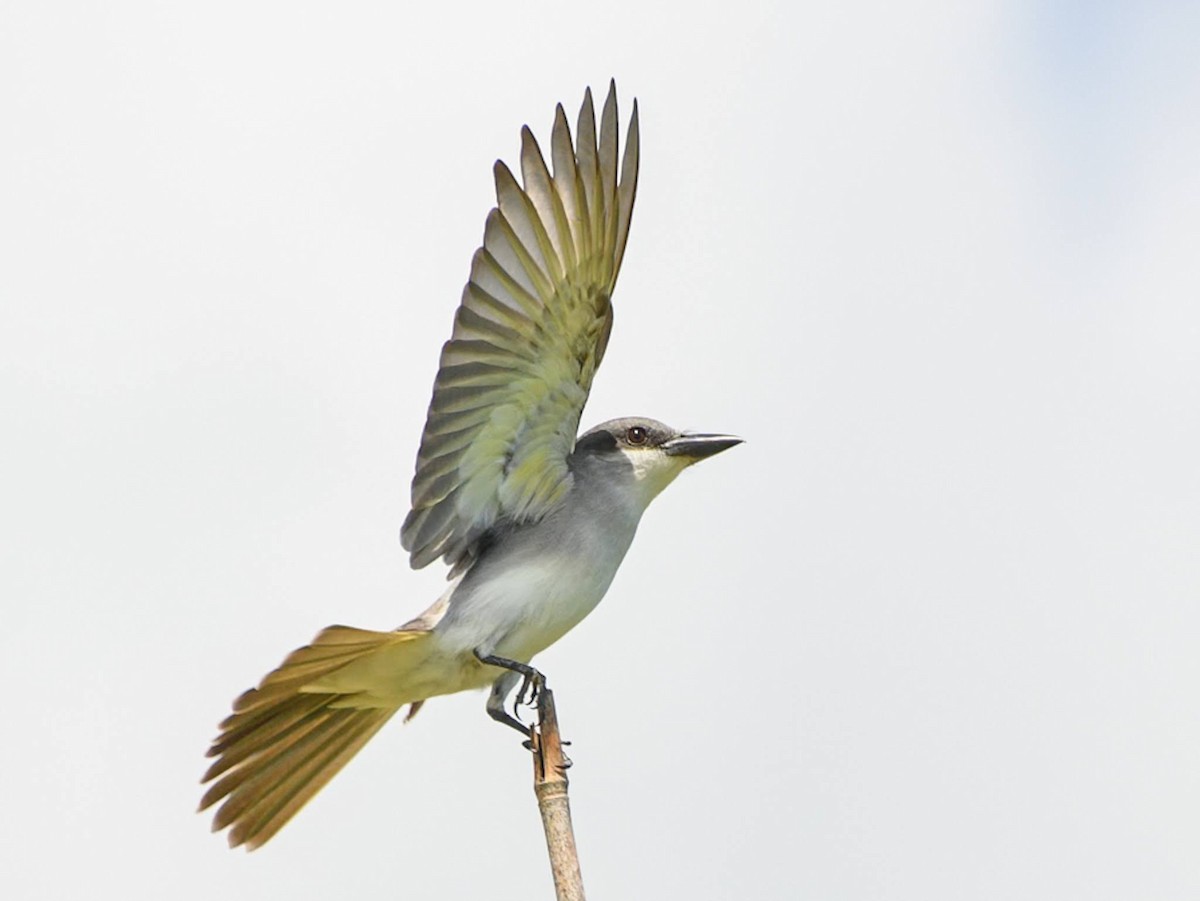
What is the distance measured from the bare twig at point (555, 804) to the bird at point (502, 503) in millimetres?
1362

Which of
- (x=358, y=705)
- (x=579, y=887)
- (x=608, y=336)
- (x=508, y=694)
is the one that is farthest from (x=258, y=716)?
(x=579, y=887)

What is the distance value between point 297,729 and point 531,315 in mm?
2021

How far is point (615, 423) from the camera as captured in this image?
8.46m

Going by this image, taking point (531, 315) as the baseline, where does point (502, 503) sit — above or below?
below

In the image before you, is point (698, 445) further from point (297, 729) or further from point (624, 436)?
point (297, 729)

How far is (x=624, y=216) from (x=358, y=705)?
2.36 m

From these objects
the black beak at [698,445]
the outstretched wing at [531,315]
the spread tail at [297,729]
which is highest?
the outstretched wing at [531,315]

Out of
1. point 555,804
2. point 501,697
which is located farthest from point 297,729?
point 555,804

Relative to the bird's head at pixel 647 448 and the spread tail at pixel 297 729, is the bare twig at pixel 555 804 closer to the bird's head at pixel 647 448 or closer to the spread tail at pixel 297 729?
the spread tail at pixel 297 729

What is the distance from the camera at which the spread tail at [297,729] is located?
7.57m

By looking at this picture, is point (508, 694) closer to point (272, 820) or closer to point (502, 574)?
point (502, 574)

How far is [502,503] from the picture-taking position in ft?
26.5

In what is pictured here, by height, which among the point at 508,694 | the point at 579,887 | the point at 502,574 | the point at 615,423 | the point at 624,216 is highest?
the point at 624,216

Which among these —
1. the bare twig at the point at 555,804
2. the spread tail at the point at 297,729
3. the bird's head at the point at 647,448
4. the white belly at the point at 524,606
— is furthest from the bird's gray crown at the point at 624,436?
the bare twig at the point at 555,804
